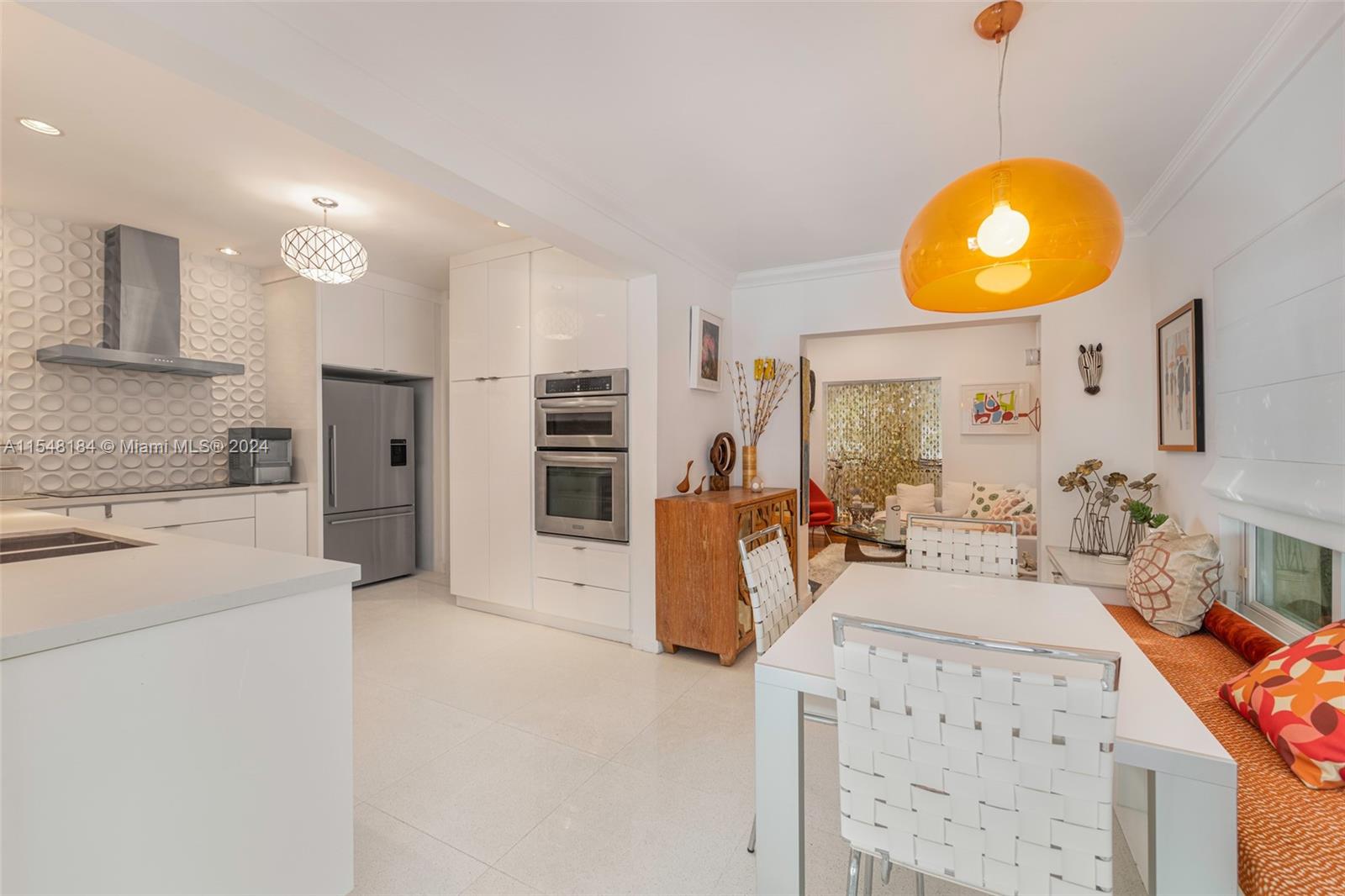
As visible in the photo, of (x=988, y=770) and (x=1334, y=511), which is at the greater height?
(x=1334, y=511)

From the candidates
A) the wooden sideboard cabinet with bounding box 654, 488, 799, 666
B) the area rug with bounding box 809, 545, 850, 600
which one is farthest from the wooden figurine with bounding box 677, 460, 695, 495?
the area rug with bounding box 809, 545, 850, 600

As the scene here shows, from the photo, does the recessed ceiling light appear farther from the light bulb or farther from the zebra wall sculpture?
the zebra wall sculpture

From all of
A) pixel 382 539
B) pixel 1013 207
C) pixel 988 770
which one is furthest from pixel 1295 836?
pixel 382 539

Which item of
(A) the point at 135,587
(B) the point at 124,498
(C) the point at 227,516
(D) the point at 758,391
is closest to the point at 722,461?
(D) the point at 758,391

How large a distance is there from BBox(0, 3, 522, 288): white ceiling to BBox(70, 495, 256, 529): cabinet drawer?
167 centimetres

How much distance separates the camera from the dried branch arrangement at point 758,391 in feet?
13.1

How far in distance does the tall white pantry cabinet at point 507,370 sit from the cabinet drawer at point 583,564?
4.9 inches

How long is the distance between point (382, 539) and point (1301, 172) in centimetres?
551

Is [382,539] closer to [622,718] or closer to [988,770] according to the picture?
[622,718]

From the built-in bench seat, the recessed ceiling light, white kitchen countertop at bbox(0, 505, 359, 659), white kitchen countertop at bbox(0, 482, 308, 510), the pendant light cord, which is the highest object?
the recessed ceiling light

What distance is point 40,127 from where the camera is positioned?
232 cm

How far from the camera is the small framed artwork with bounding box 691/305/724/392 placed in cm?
364

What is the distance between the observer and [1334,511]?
1571 mm

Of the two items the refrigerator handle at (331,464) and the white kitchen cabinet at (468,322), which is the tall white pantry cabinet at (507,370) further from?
the refrigerator handle at (331,464)
